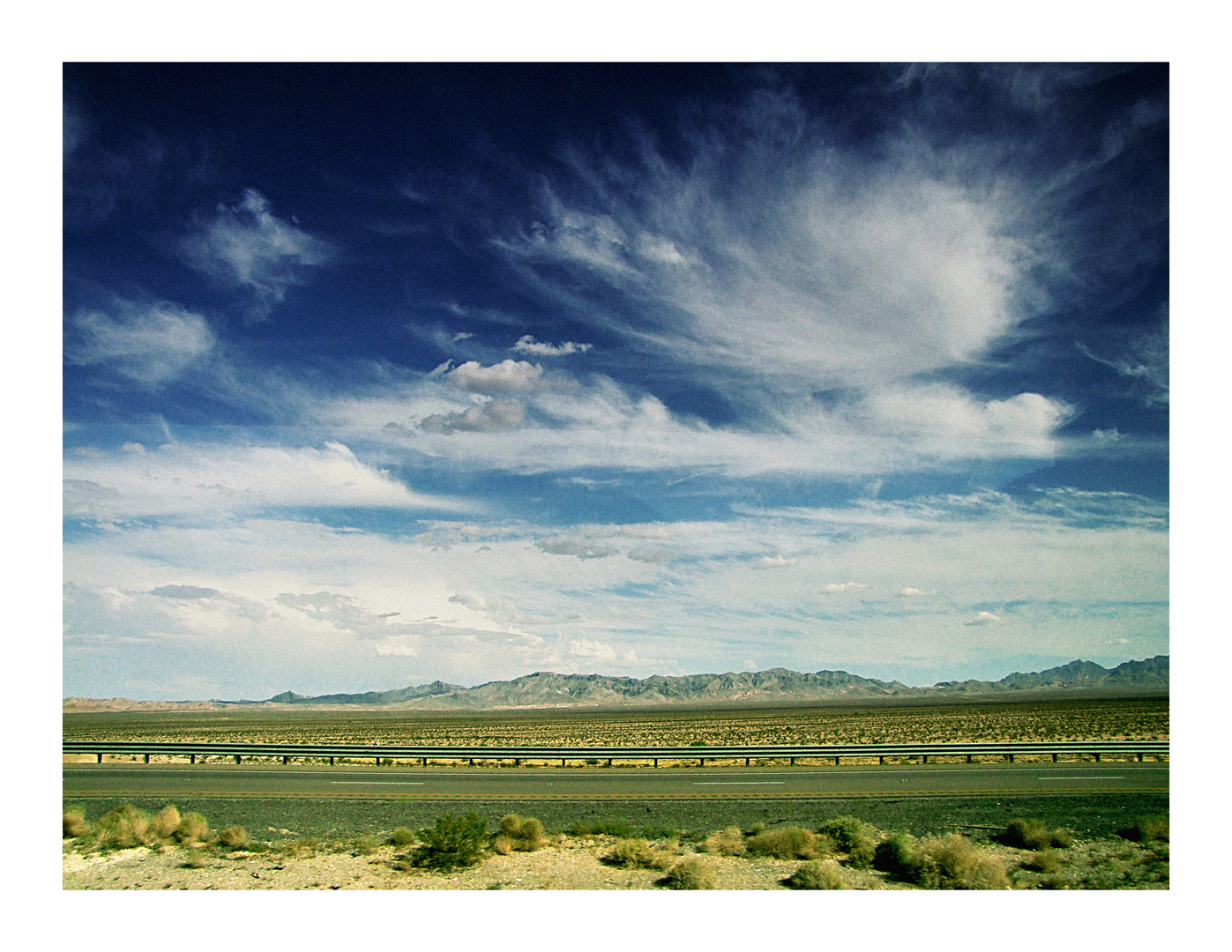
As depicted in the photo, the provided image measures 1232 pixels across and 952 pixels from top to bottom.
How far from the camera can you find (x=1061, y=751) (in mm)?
25188

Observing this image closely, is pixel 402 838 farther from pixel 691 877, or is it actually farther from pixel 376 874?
pixel 691 877

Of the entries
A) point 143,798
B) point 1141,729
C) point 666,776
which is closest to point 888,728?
point 1141,729

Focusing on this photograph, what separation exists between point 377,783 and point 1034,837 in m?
16.5

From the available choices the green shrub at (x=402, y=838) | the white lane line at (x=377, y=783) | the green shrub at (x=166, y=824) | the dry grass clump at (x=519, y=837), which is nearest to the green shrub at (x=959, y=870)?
the dry grass clump at (x=519, y=837)

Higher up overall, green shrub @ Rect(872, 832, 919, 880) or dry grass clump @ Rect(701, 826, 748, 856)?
green shrub @ Rect(872, 832, 919, 880)

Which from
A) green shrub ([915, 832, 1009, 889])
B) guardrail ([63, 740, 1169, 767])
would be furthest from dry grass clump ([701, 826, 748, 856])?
guardrail ([63, 740, 1169, 767])

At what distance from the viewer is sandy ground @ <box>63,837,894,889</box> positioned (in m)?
10.3

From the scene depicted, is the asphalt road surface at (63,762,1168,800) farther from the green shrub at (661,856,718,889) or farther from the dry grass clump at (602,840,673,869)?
the green shrub at (661,856,718,889)

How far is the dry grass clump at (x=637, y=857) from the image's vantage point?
427 inches

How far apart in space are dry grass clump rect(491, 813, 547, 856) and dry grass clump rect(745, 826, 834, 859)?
371 centimetres

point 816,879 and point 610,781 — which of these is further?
point 610,781

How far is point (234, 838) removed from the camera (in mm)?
12297

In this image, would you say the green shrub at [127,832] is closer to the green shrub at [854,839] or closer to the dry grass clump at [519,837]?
the dry grass clump at [519,837]

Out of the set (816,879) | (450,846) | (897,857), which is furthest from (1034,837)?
(450,846)
